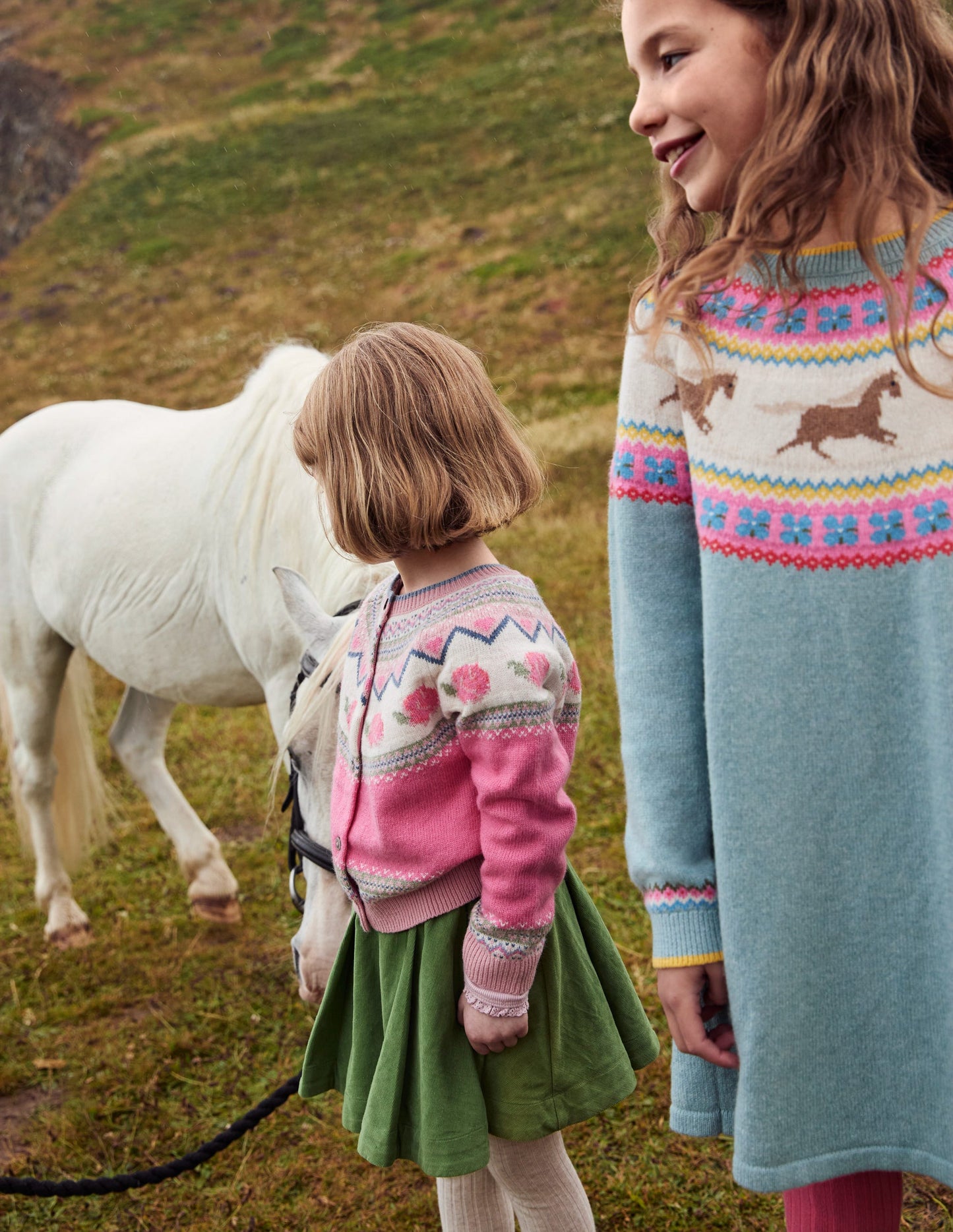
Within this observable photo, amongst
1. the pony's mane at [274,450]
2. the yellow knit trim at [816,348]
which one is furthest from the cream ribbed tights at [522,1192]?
the pony's mane at [274,450]

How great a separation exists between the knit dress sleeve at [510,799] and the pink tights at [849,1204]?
0.42 metres

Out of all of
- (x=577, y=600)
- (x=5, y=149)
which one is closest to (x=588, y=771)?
(x=577, y=600)

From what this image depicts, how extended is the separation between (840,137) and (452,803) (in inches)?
37.0

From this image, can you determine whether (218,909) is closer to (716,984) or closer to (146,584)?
(146,584)

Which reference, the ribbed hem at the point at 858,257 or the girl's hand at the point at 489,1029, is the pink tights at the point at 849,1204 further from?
the ribbed hem at the point at 858,257

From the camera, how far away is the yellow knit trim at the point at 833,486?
1.05 m

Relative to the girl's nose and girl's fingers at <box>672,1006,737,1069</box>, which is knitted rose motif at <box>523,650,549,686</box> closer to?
girl's fingers at <box>672,1006,737,1069</box>

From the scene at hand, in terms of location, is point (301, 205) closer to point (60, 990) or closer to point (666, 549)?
point (60, 990)

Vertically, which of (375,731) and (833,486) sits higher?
(833,486)

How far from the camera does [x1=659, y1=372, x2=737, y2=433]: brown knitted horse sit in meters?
1.12

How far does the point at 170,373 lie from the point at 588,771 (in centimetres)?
1359

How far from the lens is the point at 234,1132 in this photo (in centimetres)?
238

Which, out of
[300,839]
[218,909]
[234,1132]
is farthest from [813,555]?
[218,909]

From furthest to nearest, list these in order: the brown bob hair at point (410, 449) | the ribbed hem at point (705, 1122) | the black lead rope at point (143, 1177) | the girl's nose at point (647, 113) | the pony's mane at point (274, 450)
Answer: the pony's mane at point (274, 450) < the black lead rope at point (143, 1177) < the brown bob hair at point (410, 449) < the ribbed hem at point (705, 1122) < the girl's nose at point (647, 113)
